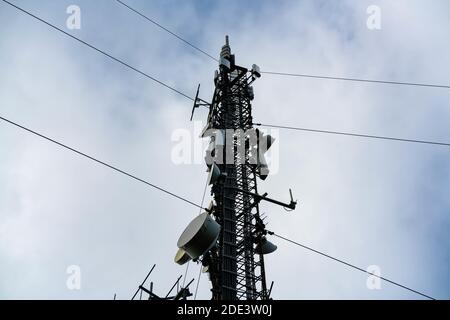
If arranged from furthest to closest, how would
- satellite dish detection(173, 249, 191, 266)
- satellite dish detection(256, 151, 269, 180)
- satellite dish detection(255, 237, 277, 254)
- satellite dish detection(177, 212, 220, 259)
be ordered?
satellite dish detection(256, 151, 269, 180) < satellite dish detection(255, 237, 277, 254) < satellite dish detection(173, 249, 191, 266) < satellite dish detection(177, 212, 220, 259)

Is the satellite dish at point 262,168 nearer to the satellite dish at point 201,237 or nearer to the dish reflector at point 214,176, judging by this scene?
the dish reflector at point 214,176

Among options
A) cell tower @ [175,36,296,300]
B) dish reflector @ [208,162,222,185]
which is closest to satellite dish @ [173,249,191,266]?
cell tower @ [175,36,296,300]

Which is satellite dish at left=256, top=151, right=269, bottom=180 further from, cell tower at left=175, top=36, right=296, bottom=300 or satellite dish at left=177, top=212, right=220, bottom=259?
satellite dish at left=177, top=212, right=220, bottom=259

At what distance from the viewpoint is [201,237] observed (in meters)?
13.0

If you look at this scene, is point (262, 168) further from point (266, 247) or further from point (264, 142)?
point (266, 247)

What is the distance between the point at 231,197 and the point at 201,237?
15.7 feet

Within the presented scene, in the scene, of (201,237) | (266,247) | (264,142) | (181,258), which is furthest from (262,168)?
(201,237)

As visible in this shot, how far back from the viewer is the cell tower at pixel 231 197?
13891 mm

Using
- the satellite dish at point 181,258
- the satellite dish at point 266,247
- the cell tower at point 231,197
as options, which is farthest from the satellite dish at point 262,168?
the satellite dish at point 181,258

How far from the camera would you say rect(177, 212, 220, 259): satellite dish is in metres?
12.9
